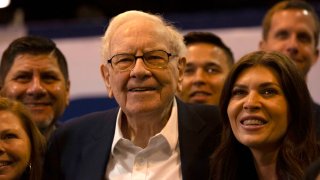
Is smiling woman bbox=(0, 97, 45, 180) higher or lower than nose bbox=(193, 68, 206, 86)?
lower

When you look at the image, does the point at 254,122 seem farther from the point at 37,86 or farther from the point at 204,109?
the point at 37,86

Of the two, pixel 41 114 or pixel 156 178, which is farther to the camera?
pixel 41 114

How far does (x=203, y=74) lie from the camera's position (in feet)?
10.8

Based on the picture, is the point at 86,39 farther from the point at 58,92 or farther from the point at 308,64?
the point at 308,64

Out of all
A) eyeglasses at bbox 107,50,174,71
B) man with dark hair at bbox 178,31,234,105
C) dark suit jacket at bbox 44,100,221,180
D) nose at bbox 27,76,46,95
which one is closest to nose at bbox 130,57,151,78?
eyeglasses at bbox 107,50,174,71

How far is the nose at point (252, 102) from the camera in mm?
2188

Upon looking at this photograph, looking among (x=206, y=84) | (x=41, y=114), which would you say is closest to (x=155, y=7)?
(x=206, y=84)

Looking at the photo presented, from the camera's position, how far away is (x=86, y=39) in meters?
3.94

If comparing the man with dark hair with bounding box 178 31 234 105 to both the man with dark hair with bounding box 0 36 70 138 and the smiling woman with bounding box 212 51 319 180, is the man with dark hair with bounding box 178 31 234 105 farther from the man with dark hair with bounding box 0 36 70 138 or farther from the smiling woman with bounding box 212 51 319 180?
the smiling woman with bounding box 212 51 319 180

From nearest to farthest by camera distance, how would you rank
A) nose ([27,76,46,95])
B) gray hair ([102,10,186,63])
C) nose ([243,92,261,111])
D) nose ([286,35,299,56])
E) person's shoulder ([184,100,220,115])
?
nose ([243,92,261,111])
gray hair ([102,10,186,63])
person's shoulder ([184,100,220,115])
nose ([27,76,46,95])
nose ([286,35,299,56])

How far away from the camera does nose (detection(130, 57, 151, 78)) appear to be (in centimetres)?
234

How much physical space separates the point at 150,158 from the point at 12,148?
1.65 feet

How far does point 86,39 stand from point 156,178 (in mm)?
1738

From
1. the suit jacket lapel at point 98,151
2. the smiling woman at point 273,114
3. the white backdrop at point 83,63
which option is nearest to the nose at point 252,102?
the smiling woman at point 273,114
